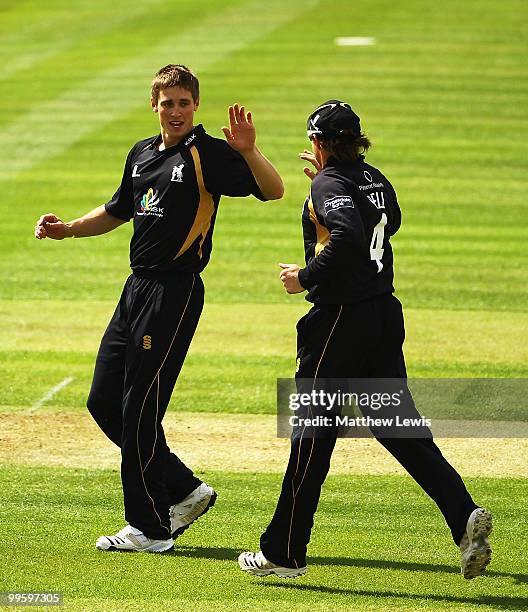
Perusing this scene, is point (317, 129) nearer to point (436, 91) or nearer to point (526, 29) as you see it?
point (436, 91)

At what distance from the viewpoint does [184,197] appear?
6.93m

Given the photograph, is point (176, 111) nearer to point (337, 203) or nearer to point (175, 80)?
point (175, 80)

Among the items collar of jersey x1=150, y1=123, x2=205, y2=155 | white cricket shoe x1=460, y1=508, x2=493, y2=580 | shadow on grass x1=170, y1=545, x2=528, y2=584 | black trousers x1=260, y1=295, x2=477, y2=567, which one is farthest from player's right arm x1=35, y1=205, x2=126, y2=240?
white cricket shoe x1=460, y1=508, x2=493, y2=580

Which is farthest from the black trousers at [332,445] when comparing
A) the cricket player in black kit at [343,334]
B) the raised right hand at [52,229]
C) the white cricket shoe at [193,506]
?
the raised right hand at [52,229]

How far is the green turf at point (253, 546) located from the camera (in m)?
6.29

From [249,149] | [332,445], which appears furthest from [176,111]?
[332,445]

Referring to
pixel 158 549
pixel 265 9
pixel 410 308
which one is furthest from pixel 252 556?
pixel 265 9

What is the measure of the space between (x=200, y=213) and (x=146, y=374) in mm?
888

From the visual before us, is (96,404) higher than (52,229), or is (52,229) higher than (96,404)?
(52,229)

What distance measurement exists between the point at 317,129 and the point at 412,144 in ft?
47.5

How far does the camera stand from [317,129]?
21.4 ft

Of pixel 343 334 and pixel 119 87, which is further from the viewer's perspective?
pixel 119 87

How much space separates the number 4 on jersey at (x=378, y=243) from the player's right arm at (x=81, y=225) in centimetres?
172

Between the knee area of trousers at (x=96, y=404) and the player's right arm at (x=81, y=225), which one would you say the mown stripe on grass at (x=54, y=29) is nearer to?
the player's right arm at (x=81, y=225)
